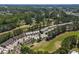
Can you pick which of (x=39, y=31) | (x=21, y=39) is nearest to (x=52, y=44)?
(x=39, y=31)

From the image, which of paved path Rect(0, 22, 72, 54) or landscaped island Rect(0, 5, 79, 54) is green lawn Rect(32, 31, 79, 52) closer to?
landscaped island Rect(0, 5, 79, 54)

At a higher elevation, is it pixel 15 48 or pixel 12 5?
pixel 12 5

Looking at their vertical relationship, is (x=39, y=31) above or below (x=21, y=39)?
above

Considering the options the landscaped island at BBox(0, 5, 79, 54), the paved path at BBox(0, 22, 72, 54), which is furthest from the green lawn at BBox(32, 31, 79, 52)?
the paved path at BBox(0, 22, 72, 54)

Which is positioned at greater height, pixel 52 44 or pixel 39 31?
pixel 39 31

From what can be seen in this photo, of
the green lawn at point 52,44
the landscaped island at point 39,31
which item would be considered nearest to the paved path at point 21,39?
the landscaped island at point 39,31

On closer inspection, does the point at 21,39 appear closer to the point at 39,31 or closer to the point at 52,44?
the point at 39,31
